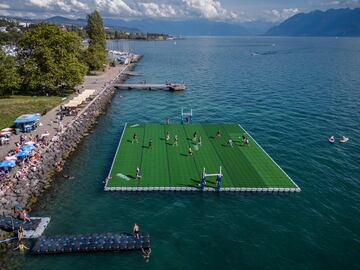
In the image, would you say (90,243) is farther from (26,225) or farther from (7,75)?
(7,75)

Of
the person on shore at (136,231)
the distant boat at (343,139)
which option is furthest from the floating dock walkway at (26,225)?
the distant boat at (343,139)

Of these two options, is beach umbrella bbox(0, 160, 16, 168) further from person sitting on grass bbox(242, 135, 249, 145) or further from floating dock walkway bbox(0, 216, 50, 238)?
person sitting on grass bbox(242, 135, 249, 145)

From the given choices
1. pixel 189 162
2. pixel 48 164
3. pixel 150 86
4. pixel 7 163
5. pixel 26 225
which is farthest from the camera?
pixel 150 86

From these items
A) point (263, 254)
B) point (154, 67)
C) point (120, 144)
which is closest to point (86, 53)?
point (154, 67)

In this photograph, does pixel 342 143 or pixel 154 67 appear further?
pixel 154 67

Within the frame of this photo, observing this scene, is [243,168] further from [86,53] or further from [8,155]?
[86,53]

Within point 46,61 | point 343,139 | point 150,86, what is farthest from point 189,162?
point 150,86
